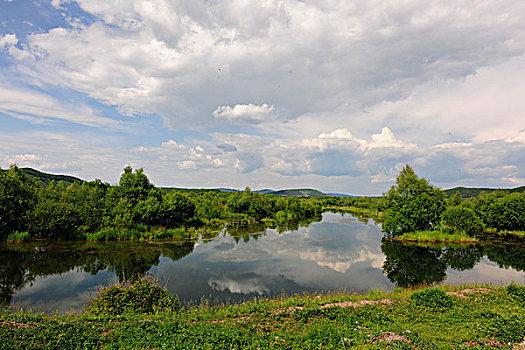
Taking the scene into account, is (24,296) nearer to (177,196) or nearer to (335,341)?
(335,341)

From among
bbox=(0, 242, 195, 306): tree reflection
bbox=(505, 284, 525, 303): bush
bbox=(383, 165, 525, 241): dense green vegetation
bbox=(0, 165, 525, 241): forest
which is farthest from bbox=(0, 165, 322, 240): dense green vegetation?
bbox=(505, 284, 525, 303): bush

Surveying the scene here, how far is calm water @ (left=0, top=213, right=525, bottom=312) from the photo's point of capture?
2134 cm

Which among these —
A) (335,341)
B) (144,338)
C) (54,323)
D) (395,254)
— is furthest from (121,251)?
(395,254)

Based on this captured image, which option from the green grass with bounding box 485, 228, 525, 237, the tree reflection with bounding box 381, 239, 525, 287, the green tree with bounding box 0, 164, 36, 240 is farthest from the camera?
the green grass with bounding box 485, 228, 525, 237

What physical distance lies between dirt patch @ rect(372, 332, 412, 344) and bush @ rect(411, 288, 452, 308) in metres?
5.26

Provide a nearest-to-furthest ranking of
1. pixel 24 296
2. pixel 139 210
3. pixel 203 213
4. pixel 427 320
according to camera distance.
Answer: pixel 427 320 → pixel 24 296 → pixel 139 210 → pixel 203 213

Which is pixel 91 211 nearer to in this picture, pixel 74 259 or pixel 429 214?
pixel 74 259

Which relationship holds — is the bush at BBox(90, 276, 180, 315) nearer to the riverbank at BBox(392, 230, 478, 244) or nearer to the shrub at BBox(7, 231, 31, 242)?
the shrub at BBox(7, 231, 31, 242)

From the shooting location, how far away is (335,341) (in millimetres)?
9875

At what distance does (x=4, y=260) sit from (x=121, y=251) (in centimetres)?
1075

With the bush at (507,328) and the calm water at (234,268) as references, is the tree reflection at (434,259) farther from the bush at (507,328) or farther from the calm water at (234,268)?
the bush at (507,328)

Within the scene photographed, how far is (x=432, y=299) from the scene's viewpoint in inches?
563

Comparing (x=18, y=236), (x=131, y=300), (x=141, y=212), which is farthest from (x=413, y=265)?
(x=18, y=236)

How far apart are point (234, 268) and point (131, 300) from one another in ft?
51.0
